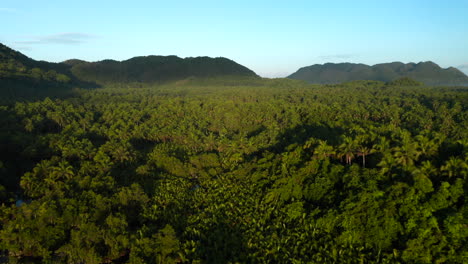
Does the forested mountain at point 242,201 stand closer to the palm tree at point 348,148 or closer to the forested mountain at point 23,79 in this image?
the palm tree at point 348,148

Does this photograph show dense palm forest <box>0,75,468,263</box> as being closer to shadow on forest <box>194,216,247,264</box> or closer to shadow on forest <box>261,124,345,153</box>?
shadow on forest <box>194,216,247,264</box>

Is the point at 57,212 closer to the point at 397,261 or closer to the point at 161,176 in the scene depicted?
the point at 161,176

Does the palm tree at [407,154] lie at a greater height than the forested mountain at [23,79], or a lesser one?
lesser

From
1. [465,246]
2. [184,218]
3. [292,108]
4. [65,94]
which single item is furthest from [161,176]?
[65,94]

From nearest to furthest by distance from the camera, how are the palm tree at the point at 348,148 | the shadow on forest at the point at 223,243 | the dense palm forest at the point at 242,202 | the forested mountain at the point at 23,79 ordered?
the dense palm forest at the point at 242,202 < the shadow on forest at the point at 223,243 < the palm tree at the point at 348,148 < the forested mountain at the point at 23,79

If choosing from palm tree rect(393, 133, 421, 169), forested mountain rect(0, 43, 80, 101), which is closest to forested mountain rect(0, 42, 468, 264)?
palm tree rect(393, 133, 421, 169)

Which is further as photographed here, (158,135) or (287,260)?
(158,135)

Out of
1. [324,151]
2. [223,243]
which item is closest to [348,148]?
[324,151]

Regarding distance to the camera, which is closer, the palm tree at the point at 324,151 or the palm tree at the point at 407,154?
the palm tree at the point at 407,154

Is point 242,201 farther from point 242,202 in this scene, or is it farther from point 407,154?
point 407,154

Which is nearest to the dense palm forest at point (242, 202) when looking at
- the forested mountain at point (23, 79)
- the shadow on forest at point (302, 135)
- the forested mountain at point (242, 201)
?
the forested mountain at point (242, 201)

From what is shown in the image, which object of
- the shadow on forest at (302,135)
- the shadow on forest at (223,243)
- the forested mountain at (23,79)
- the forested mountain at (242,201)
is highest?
the forested mountain at (23,79)
